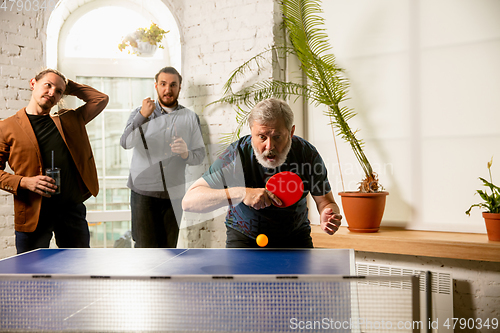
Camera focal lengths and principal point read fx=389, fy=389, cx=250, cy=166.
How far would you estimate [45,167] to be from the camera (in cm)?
289

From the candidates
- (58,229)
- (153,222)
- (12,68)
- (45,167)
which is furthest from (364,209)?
(12,68)

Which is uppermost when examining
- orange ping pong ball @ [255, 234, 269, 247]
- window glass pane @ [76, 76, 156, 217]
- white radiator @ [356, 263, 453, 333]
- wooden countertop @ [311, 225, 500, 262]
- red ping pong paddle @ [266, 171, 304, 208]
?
Result: window glass pane @ [76, 76, 156, 217]

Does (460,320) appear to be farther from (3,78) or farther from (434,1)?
(3,78)

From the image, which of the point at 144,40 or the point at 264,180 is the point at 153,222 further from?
the point at 144,40

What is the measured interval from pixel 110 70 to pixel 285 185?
2.80m

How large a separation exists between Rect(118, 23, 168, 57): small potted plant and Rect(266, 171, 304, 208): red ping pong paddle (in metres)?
2.42

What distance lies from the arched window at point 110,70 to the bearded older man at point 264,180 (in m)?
2.02

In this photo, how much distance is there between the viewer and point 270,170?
232 centimetres

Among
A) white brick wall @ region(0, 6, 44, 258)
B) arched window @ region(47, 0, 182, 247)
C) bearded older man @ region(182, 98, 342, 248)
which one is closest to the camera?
bearded older man @ region(182, 98, 342, 248)

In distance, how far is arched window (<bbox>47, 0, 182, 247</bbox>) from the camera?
4.00 metres

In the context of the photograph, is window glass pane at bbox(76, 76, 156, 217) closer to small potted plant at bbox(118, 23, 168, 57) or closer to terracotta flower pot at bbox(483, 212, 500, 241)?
small potted plant at bbox(118, 23, 168, 57)

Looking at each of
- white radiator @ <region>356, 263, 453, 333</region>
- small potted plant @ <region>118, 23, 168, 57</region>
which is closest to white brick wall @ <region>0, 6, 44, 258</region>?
small potted plant @ <region>118, 23, 168, 57</region>

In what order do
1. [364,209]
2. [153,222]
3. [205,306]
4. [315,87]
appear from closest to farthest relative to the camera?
[205,306] < [364,209] < [315,87] < [153,222]

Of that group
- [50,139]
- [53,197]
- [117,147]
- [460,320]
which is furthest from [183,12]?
[460,320]
